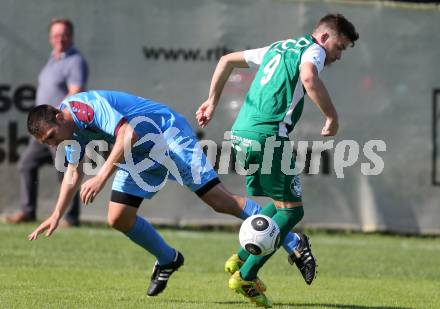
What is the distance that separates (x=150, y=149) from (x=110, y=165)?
0.77 meters

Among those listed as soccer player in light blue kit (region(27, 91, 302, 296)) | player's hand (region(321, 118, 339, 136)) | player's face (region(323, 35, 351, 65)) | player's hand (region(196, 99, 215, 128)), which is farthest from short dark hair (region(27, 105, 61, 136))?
player's face (region(323, 35, 351, 65))

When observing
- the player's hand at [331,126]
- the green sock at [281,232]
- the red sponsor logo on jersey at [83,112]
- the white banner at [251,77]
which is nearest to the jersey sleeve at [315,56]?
the player's hand at [331,126]

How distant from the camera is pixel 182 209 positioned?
12758 millimetres

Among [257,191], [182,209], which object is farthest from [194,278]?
[182,209]

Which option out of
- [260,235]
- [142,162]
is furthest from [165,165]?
[260,235]

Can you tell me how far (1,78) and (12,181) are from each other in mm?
1235

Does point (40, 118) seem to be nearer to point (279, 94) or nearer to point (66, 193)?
point (66, 193)

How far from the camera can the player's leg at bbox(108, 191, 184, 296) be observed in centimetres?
722

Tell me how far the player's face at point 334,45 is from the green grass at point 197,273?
5.60 ft

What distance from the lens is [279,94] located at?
23.2 feet

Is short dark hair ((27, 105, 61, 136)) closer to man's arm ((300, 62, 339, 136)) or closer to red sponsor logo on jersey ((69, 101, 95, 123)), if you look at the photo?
red sponsor logo on jersey ((69, 101, 95, 123))

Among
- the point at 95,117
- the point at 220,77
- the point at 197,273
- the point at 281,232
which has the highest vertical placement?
the point at 220,77

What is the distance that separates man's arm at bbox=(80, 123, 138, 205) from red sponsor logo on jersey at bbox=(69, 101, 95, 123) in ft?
0.78

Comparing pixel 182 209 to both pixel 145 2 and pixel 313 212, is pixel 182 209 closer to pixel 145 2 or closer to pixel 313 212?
pixel 313 212
